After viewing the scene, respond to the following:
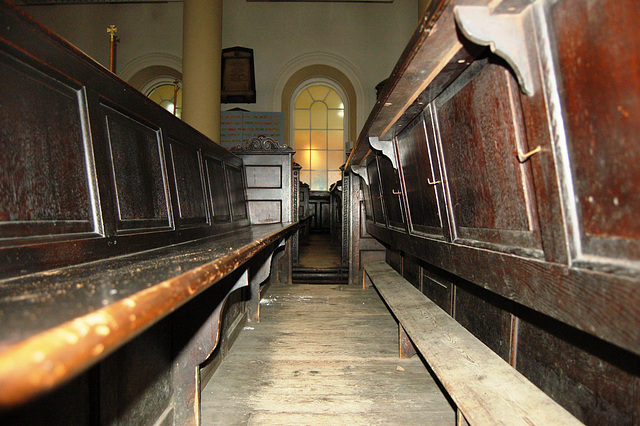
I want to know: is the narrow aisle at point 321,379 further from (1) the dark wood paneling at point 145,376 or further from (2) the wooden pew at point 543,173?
(2) the wooden pew at point 543,173

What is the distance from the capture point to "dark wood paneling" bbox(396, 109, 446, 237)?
193 centimetres

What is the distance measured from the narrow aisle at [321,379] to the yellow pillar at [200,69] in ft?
14.6

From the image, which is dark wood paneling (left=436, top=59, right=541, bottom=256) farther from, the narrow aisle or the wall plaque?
the wall plaque

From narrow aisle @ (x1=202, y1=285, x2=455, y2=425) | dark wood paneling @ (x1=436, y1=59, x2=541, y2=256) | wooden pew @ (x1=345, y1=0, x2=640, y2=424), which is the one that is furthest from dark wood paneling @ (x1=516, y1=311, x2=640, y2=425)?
narrow aisle @ (x1=202, y1=285, x2=455, y2=425)

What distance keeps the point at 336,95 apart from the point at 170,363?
9.60 meters

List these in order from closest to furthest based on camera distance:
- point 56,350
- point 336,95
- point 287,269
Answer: point 56,350 → point 287,269 → point 336,95

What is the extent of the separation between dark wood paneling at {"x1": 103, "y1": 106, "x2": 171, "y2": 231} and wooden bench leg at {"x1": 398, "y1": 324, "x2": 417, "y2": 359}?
65.0 inches

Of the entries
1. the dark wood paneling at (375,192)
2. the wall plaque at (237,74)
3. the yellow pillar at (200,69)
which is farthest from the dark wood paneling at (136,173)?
the wall plaque at (237,74)

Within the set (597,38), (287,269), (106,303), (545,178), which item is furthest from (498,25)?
(287,269)

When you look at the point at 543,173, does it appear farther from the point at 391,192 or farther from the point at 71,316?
the point at 391,192

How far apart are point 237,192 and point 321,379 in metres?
2.57

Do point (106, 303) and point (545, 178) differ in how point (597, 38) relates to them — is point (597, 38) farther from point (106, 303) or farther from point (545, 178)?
point (106, 303)

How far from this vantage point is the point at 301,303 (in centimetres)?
394

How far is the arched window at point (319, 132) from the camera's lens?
1026cm
